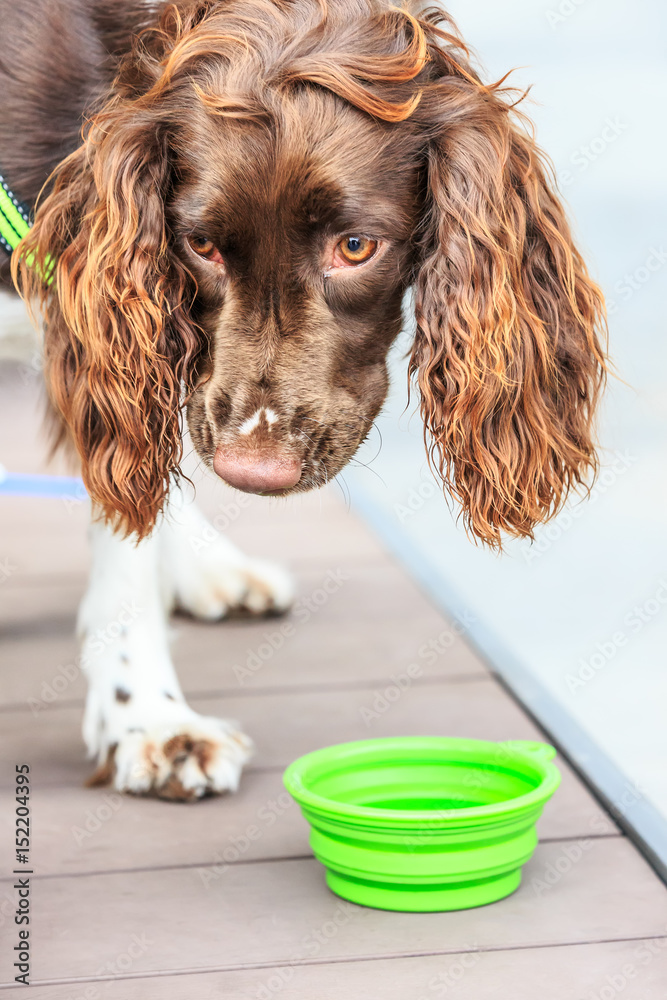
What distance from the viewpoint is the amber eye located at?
5.24 feet

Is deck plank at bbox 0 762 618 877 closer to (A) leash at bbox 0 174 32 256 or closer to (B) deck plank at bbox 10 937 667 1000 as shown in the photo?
(B) deck plank at bbox 10 937 667 1000

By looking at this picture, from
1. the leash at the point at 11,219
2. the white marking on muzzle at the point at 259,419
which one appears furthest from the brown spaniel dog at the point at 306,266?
the leash at the point at 11,219

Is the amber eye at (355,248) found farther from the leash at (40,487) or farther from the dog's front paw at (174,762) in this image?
the leash at (40,487)

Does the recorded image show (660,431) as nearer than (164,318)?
No

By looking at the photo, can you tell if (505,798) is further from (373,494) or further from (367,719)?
(373,494)

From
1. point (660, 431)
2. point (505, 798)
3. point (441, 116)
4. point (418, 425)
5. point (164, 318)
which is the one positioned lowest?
point (418, 425)

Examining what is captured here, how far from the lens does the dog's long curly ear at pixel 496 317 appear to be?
1632 mm

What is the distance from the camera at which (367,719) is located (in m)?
2.25

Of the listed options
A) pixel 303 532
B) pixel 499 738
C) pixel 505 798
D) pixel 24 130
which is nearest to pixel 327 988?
pixel 505 798

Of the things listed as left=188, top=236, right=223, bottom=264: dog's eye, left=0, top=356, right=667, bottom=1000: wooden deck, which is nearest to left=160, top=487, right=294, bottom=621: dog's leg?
left=0, top=356, right=667, bottom=1000: wooden deck

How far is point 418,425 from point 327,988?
92.1 inches

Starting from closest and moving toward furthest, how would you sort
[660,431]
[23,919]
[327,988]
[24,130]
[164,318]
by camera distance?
[327,988] → [23,919] → [164,318] → [24,130] → [660,431]

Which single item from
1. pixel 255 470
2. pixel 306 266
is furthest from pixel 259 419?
pixel 306 266

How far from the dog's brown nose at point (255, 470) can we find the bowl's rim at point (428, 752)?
43 cm
